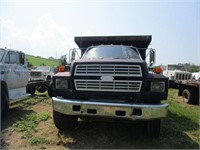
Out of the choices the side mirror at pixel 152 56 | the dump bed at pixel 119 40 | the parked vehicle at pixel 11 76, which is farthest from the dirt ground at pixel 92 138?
the dump bed at pixel 119 40

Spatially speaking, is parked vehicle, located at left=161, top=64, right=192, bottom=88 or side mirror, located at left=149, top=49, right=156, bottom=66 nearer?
side mirror, located at left=149, top=49, right=156, bottom=66

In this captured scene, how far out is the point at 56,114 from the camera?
5.28 meters

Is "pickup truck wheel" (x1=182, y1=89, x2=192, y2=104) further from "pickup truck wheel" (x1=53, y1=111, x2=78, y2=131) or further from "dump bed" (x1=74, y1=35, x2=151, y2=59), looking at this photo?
"pickup truck wheel" (x1=53, y1=111, x2=78, y2=131)

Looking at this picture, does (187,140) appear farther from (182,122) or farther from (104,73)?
(104,73)

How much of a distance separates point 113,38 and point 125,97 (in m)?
4.36

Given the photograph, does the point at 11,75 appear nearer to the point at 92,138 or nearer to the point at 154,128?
the point at 92,138

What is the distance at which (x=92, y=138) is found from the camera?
16.7 feet

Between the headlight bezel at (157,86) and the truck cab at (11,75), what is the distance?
412 centimetres

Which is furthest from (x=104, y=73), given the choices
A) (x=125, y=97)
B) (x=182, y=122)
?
(x=182, y=122)

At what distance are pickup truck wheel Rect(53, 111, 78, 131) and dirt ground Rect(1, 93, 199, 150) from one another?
0.14 metres

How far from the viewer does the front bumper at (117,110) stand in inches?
171

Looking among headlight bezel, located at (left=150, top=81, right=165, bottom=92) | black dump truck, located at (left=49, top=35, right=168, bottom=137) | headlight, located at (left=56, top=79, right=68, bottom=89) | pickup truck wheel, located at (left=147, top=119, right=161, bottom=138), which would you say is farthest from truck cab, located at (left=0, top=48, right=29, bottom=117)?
headlight bezel, located at (left=150, top=81, right=165, bottom=92)

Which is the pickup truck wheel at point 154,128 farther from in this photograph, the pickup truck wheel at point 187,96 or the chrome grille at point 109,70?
the pickup truck wheel at point 187,96

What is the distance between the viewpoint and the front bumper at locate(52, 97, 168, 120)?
4.34 metres
